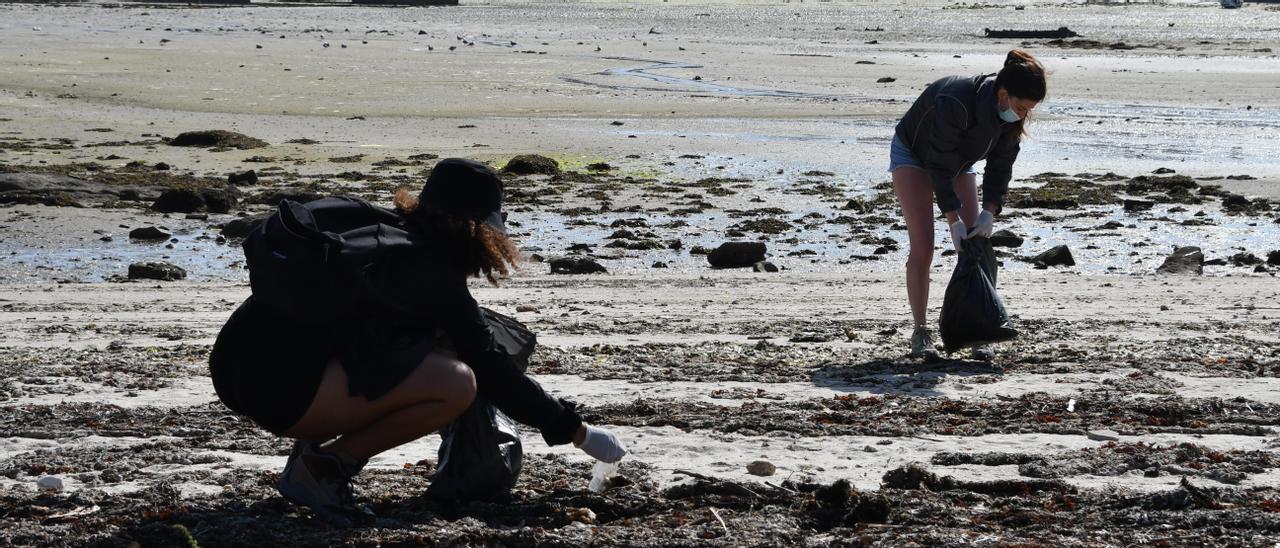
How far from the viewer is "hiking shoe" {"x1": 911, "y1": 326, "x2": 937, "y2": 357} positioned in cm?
688

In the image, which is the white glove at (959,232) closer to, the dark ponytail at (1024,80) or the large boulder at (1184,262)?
the dark ponytail at (1024,80)

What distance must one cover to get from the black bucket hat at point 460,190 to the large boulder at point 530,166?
35.5 ft

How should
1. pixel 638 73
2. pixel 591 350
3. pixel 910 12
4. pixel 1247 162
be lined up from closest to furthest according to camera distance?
pixel 591 350 < pixel 1247 162 < pixel 638 73 < pixel 910 12

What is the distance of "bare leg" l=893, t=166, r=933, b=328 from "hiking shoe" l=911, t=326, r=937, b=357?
5 centimetres

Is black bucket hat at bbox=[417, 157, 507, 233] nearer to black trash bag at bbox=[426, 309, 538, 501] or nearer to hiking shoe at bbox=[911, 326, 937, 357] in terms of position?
black trash bag at bbox=[426, 309, 538, 501]

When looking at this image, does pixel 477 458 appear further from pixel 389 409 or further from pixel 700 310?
pixel 700 310

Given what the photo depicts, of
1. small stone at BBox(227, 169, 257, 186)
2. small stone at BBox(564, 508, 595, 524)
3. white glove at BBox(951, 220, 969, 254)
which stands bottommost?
small stone at BBox(227, 169, 257, 186)

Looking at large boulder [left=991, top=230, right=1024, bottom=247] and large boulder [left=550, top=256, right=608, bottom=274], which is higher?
large boulder [left=550, top=256, right=608, bottom=274]

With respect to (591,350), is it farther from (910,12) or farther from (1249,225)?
(910,12)

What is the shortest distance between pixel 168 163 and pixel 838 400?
11340mm

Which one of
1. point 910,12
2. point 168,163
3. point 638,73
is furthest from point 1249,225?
point 910,12

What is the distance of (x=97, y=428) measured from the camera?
5340mm

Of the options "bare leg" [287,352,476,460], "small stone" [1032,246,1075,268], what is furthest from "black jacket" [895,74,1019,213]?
"small stone" [1032,246,1075,268]

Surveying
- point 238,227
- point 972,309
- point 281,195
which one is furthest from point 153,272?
point 972,309
